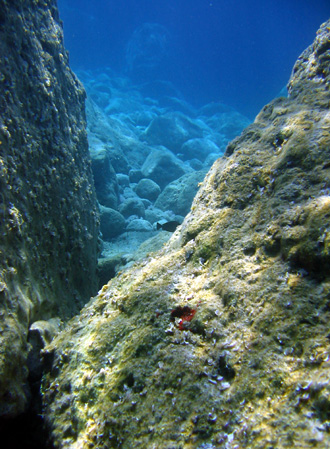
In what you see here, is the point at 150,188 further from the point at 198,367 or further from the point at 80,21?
the point at 80,21

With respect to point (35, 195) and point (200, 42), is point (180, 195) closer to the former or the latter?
point (35, 195)

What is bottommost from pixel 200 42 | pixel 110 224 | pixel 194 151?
pixel 110 224

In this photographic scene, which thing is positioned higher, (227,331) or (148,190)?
(148,190)

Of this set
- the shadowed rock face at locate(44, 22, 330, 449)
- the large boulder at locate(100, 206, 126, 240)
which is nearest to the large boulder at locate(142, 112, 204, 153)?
the large boulder at locate(100, 206, 126, 240)

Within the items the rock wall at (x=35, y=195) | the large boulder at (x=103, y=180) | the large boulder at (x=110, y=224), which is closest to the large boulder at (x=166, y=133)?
the large boulder at (x=103, y=180)

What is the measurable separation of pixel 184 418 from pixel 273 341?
0.60 m

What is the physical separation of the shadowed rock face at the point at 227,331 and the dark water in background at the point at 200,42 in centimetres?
4455

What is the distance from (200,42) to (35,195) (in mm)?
60564

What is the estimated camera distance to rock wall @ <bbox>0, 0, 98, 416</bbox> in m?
1.89

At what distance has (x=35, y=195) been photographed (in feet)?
8.82

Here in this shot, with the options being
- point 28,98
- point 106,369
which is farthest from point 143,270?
point 28,98

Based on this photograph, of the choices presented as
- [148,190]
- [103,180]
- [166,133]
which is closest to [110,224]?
[103,180]

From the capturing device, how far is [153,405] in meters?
1.35

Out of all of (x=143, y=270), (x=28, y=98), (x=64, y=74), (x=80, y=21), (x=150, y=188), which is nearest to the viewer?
(x=143, y=270)
